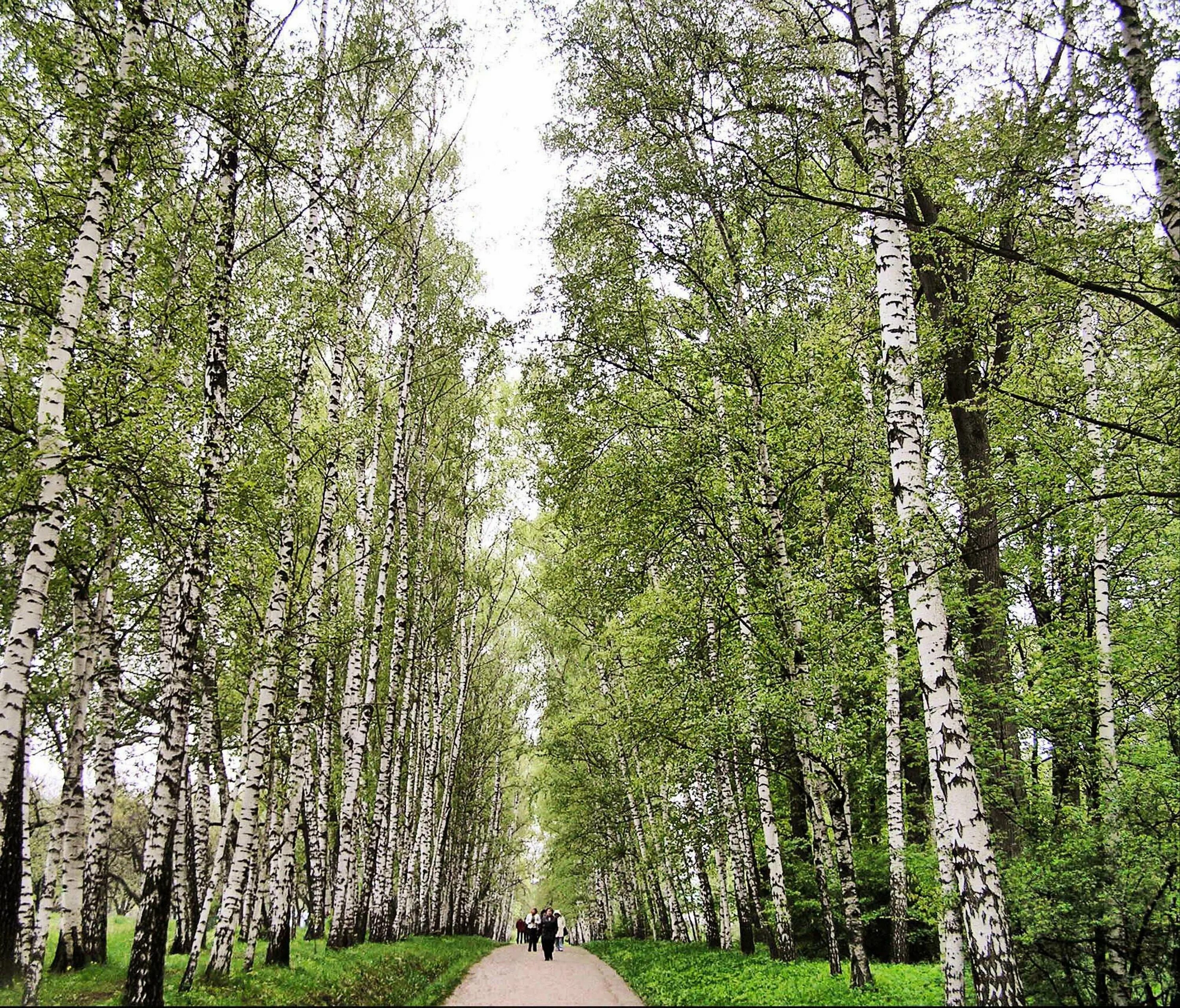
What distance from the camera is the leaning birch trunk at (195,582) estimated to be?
23.5 ft

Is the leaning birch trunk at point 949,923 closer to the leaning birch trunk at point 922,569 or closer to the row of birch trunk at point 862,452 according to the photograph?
the row of birch trunk at point 862,452

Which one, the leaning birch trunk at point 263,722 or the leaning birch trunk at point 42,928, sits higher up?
the leaning birch trunk at point 263,722

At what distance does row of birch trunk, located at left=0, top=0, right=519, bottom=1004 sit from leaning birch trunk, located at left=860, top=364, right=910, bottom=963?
8450 mm

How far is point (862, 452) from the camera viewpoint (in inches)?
440

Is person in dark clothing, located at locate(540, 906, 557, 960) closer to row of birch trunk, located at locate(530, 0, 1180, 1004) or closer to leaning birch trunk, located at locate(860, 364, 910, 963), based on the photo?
row of birch trunk, located at locate(530, 0, 1180, 1004)

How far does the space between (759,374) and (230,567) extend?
9873 mm

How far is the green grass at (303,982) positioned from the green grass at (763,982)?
3.87 m

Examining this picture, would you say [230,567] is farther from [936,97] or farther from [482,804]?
[482,804]

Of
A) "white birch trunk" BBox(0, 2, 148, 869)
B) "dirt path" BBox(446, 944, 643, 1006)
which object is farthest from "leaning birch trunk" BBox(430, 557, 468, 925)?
"white birch trunk" BBox(0, 2, 148, 869)

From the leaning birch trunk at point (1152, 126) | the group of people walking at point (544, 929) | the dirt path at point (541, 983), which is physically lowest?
the group of people walking at point (544, 929)

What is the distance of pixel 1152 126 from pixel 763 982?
12276 millimetres

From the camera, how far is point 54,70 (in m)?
9.96

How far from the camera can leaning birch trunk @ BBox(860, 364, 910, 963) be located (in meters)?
11.7

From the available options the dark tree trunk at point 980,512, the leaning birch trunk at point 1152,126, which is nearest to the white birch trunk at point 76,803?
the dark tree trunk at point 980,512
